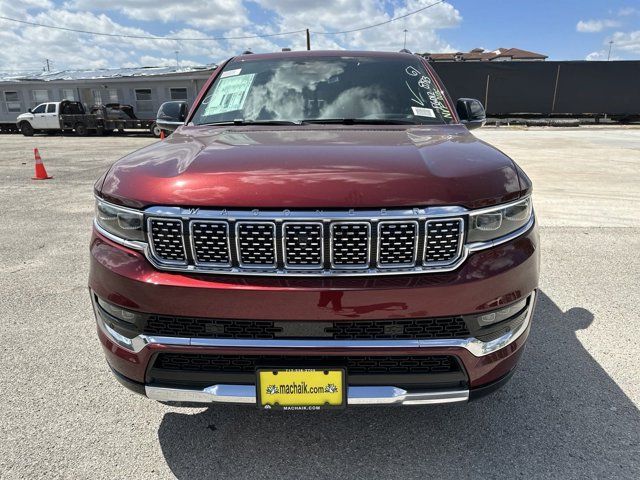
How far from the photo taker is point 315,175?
187cm

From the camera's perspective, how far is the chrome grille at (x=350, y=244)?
1.79 m

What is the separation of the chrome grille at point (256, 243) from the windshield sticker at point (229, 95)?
1636 millimetres

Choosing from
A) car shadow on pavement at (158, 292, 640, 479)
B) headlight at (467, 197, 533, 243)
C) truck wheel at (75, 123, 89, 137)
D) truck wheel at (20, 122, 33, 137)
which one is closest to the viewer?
headlight at (467, 197, 533, 243)

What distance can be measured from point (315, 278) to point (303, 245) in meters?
0.14

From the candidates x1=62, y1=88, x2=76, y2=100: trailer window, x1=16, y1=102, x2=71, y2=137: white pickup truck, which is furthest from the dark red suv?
x1=62, y1=88, x2=76, y2=100: trailer window

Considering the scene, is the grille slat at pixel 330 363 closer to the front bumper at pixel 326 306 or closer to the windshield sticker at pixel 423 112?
the front bumper at pixel 326 306

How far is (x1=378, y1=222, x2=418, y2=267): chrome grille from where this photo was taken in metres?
1.80

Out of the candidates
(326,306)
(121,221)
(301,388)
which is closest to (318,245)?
(326,306)

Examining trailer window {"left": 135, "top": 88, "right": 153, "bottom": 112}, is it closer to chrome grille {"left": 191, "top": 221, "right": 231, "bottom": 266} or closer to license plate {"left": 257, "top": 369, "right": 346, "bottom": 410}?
chrome grille {"left": 191, "top": 221, "right": 231, "bottom": 266}

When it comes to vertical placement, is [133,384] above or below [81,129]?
above

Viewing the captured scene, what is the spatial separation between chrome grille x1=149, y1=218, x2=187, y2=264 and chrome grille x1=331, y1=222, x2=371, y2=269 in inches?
24.2

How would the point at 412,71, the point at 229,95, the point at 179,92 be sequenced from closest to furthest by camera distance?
1. the point at 229,95
2. the point at 412,71
3. the point at 179,92

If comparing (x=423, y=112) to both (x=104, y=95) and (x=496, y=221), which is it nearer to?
(x=496, y=221)

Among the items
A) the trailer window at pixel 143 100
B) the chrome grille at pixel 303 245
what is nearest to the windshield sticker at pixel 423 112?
the chrome grille at pixel 303 245
